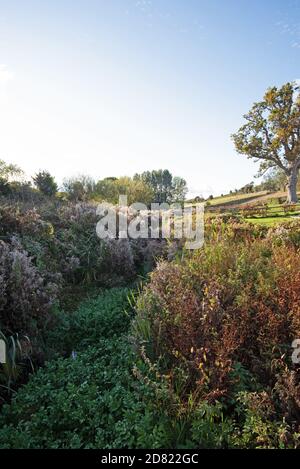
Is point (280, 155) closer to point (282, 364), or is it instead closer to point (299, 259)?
point (299, 259)

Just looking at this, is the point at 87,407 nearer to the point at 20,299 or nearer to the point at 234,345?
the point at 234,345

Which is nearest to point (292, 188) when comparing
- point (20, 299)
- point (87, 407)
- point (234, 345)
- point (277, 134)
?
point (277, 134)

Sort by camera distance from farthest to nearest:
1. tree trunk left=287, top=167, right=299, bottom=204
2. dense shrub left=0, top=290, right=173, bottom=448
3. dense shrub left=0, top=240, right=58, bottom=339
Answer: tree trunk left=287, top=167, right=299, bottom=204
dense shrub left=0, top=240, right=58, bottom=339
dense shrub left=0, top=290, right=173, bottom=448

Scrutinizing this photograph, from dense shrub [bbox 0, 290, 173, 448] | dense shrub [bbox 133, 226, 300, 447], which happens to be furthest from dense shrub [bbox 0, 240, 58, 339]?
dense shrub [bbox 133, 226, 300, 447]

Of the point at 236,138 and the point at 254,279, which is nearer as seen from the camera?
the point at 254,279

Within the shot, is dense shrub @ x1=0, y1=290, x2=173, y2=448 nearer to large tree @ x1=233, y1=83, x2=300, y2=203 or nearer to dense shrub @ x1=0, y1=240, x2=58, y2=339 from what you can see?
dense shrub @ x1=0, y1=240, x2=58, y2=339

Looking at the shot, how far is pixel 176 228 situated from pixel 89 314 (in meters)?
4.69

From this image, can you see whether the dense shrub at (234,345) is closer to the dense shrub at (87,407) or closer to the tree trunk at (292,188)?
the dense shrub at (87,407)

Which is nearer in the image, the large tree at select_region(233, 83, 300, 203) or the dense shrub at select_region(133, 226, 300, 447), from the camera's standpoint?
the dense shrub at select_region(133, 226, 300, 447)

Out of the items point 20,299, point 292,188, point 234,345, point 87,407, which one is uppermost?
point 292,188

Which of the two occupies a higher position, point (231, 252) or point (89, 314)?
point (231, 252)
